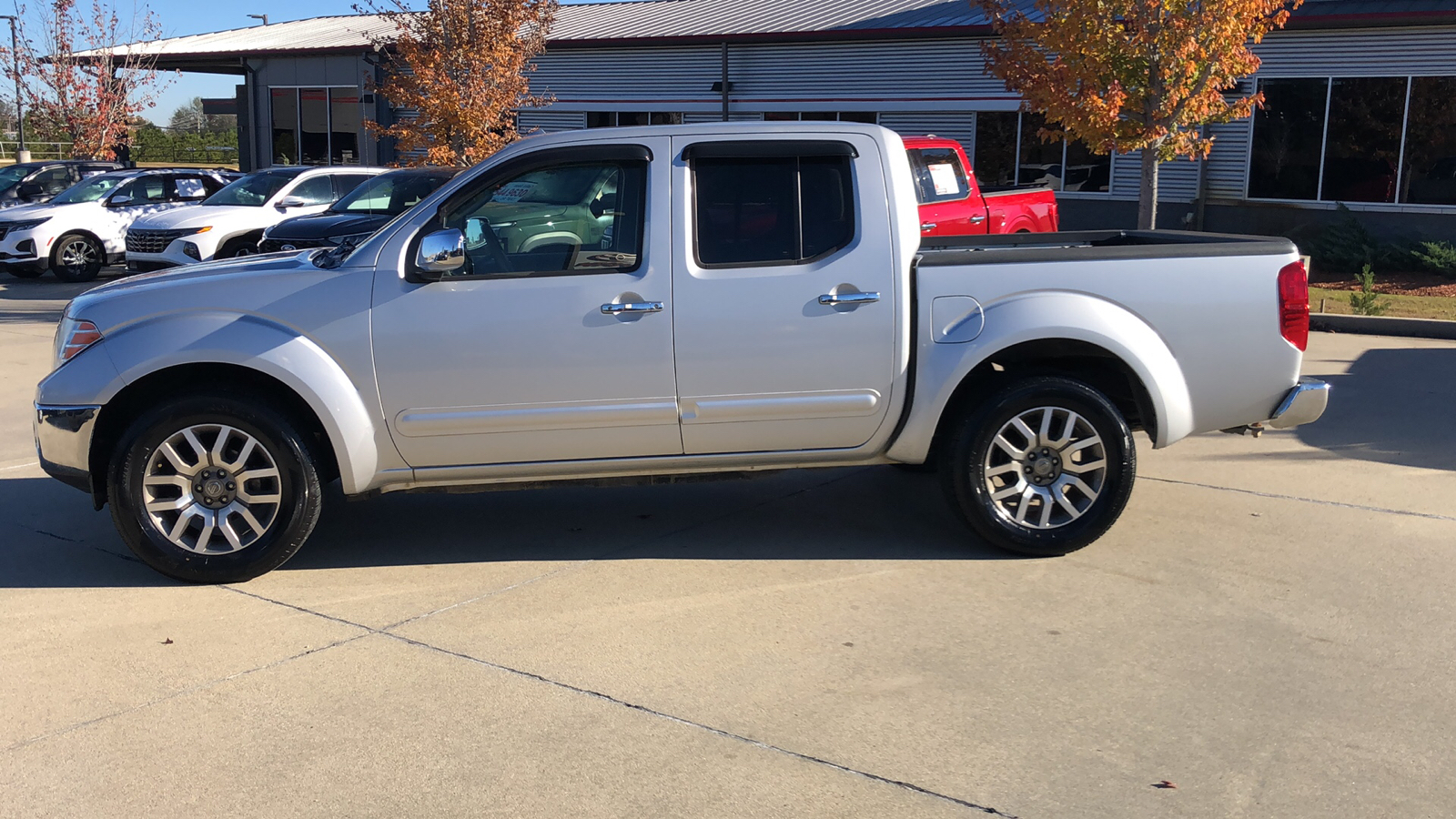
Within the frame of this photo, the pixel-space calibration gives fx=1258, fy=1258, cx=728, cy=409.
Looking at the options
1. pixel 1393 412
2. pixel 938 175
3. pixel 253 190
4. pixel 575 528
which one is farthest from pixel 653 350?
pixel 253 190

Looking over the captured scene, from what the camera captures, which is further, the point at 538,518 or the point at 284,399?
the point at 538,518

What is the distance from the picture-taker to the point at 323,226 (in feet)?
46.3

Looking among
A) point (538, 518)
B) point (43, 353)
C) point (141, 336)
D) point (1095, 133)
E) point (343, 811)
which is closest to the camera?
point (343, 811)

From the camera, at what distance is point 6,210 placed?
61.3 ft

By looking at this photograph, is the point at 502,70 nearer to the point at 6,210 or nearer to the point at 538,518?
the point at 6,210

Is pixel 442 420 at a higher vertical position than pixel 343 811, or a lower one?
higher

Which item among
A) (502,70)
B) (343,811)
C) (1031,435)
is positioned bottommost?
(343,811)

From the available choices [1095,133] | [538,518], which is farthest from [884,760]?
[1095,133]

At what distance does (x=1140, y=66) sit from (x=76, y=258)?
14913mm

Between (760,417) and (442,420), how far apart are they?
4.47 ft

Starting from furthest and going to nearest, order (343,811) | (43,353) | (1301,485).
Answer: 1. (43,353)
2. (1301,485)
3. (343,811)

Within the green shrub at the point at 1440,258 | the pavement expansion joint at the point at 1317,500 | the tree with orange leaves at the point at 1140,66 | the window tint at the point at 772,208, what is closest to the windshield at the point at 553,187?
the window tint at the point at 772,208

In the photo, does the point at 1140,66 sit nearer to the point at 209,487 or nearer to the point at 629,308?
the point at 629,308

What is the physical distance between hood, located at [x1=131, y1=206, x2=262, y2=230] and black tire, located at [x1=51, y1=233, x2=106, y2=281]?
241cm
